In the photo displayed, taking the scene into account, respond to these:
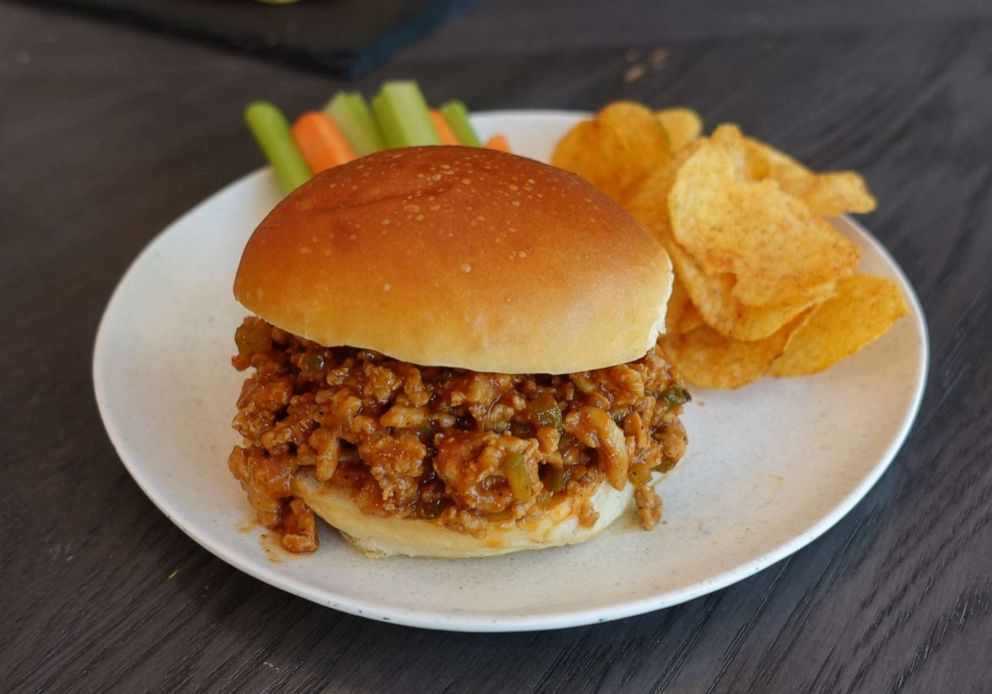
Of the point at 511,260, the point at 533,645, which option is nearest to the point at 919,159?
the point at 511,260

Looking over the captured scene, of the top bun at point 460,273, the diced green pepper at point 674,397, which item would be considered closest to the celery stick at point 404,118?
the top bun at point 460,273

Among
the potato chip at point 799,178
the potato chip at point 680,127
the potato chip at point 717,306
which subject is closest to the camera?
the potato chip at point 717,306

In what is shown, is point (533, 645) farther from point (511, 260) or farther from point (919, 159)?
point (919, 159)

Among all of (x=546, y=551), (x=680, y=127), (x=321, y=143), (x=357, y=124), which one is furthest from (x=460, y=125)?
(x=546, y=551)

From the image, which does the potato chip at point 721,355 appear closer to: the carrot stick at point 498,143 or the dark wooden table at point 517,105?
the dark wooden table at point 517,105

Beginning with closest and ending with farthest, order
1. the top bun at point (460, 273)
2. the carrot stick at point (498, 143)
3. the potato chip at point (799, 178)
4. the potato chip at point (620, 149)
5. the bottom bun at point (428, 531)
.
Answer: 1. the top bun at point (460, 273)
2. the bottom bun at point (428, 531)
3. the potato chip at point (799, 178)
4. the potato chip at point (620, 149)
5. the carrot stick at point (498, 143)

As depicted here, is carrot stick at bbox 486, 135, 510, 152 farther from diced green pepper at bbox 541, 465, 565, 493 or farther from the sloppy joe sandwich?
diced green pepper at bbox 541, 465, 565, 493
